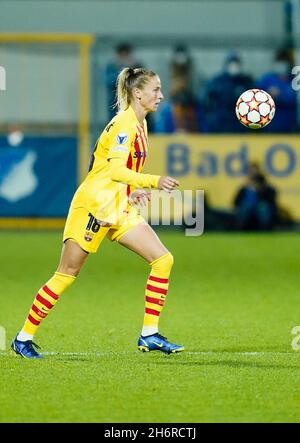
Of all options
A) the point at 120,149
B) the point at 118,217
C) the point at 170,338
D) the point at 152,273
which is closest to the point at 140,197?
the point at 118,217

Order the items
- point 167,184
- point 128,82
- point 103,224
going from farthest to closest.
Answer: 1. point 128,82
2. point 103,224
3. point 167,184

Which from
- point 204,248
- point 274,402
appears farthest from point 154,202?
point 274,402

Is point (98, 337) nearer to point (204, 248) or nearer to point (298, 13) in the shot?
point (204, 248)

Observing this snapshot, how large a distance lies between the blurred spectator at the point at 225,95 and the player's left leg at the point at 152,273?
11.0 meters

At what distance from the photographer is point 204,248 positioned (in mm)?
17688

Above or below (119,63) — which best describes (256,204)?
below

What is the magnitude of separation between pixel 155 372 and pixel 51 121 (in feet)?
45.4

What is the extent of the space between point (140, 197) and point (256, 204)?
10.9 metres

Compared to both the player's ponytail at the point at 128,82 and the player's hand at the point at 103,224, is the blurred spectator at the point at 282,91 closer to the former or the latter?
the player's ponytail at the point at 128,82

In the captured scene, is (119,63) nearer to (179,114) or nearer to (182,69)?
(182,69)

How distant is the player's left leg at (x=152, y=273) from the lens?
28.8 feet

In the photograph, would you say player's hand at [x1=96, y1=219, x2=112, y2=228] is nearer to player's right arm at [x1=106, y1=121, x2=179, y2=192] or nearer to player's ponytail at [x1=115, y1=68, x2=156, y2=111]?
player's right arm at [x1=106, y1=121, x2=179, y2=192]

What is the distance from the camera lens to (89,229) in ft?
28.5

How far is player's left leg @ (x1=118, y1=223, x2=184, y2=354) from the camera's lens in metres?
8.77
